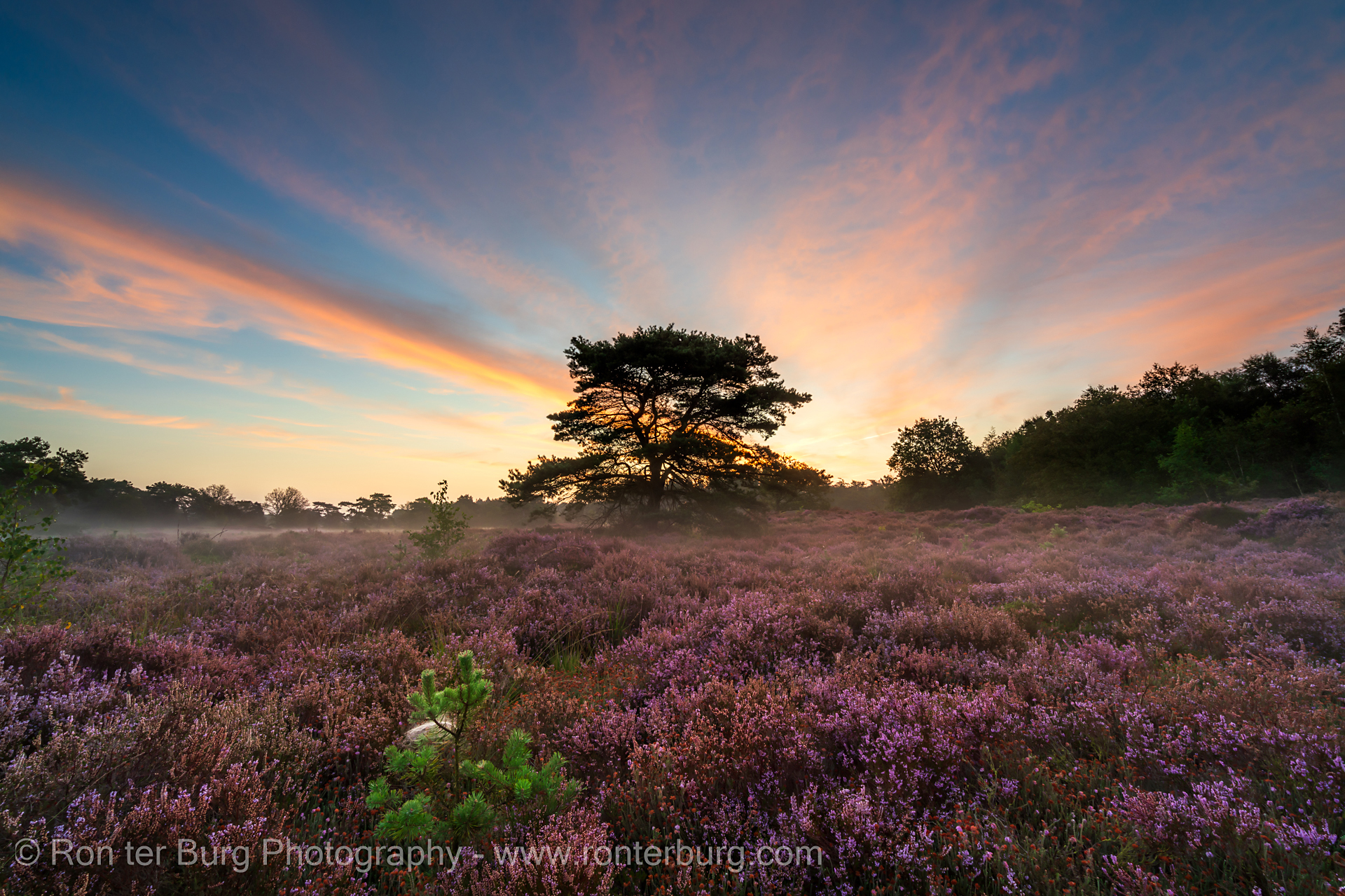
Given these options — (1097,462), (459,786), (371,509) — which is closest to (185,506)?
(371,509)

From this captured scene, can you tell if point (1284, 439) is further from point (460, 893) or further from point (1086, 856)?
point (460, 893)

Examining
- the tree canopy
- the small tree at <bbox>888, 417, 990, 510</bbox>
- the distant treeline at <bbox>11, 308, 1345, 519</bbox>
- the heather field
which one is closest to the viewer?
the heather field

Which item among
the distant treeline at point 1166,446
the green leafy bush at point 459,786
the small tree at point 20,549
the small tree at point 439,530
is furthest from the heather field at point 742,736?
Result: the distant treeline at point 1166,446

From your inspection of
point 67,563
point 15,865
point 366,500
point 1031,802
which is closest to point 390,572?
point 15,865

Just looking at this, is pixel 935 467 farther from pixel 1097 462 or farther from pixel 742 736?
pixel 742 736

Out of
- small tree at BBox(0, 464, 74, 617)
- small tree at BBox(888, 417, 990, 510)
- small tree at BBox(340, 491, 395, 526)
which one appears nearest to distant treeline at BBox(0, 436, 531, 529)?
small tree at BBox(340, 491, 395, 526)

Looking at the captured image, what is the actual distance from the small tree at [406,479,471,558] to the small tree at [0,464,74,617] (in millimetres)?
5852

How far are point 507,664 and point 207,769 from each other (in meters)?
1.85

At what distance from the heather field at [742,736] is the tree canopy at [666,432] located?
1222 cm

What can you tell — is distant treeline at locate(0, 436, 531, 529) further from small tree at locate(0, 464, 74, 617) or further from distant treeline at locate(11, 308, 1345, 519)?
small tree at locate(0, 464, 74, 617)

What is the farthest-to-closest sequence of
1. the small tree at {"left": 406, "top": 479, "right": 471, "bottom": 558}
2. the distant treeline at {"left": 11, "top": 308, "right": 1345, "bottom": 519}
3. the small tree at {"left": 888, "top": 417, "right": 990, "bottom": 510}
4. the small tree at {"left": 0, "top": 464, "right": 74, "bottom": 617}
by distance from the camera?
the small tree at {"left": 888, "top": 417, "right": 990, "bottom": 510} < the distant treeline at {"left": 11, "top": 308, "right": 1345, "bottom": 519} < the small tree at {"left": 406, "top": 479, "right": 471, "bottom": 558} < the small tree at {"left": 0, "top": 464, "right": 74, "bottom": 617}

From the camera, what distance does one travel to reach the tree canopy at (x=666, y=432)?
17.8 meters

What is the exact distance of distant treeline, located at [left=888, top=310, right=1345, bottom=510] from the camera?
96.9 ft

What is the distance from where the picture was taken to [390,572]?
731cm
